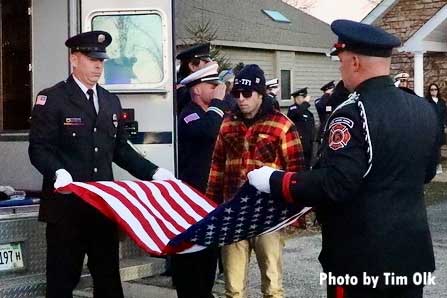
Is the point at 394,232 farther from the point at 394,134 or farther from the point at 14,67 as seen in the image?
the point at 14,67

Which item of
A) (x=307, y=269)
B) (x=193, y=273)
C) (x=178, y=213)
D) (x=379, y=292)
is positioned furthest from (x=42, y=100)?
(x=307, y=269)

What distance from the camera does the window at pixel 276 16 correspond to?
27750 millimetres

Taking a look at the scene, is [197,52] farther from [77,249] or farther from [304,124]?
[304,124]

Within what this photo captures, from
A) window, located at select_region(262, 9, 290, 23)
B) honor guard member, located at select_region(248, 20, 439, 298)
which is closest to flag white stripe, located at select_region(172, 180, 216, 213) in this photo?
honor guard member, located at select_region(248, 20, 439, 298)

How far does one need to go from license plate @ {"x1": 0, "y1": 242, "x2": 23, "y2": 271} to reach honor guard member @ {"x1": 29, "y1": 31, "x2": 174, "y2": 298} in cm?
48

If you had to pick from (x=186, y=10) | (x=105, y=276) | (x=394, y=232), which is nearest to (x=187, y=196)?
(x=105, y=276)

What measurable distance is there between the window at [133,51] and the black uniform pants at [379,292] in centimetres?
302

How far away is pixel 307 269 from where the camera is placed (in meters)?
8.30

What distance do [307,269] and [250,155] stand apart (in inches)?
129

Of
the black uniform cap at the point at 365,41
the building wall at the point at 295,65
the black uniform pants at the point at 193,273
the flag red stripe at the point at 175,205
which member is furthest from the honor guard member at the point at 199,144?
the building wall at the point at 295,65

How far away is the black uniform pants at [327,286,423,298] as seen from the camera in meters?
3.65

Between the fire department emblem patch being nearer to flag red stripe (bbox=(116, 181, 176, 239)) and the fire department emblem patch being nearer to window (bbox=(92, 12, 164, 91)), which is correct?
flag red stripe (bbox=(116, 181, 176, 239))

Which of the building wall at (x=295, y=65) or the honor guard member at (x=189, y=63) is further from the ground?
the building wall at (x=295, y=65)

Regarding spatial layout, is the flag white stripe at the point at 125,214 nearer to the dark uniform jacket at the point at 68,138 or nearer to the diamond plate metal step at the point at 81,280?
the dark uniform jacket at the point at 68,138
